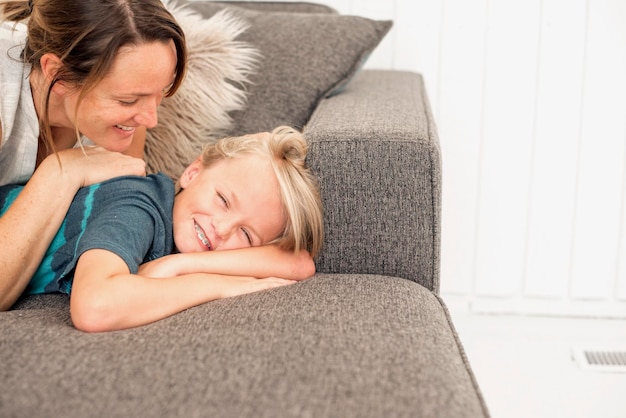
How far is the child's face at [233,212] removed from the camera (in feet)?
4.53

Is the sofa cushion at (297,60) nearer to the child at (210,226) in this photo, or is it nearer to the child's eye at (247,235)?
the child at (210,226)

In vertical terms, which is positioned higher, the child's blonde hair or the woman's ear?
the woman's ear

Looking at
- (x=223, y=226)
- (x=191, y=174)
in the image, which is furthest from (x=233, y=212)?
(x=191, y=174)

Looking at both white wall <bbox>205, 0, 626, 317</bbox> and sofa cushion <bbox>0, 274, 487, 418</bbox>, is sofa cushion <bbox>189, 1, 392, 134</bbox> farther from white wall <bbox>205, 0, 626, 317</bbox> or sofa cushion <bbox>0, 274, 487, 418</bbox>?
sofa cushion <bbox>0, 274, 487, 418</bbox>

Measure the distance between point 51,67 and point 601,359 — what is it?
1554 mm

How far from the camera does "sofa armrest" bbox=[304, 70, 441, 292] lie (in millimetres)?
1344

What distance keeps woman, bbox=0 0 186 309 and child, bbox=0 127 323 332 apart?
0.05 meters

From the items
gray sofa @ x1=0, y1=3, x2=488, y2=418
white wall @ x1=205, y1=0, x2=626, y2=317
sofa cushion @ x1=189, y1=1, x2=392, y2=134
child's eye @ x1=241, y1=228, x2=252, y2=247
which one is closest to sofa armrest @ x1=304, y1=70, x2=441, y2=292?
gray sofa @ x1=0, y1=3, x2=488, y2=418

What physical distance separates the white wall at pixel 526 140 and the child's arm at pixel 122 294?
1195mm

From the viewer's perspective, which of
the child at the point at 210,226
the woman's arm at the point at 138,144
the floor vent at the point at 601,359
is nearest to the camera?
the child at the point at 210,226

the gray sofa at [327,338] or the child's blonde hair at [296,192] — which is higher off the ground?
the child's blonde hair at [296,192]

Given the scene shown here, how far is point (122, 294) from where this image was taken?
111cm

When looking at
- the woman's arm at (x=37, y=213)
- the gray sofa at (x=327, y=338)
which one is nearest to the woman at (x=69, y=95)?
the woman's arm at (x=37, y=213)

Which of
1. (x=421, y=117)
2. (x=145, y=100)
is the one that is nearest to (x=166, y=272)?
(x=145, y=100)
